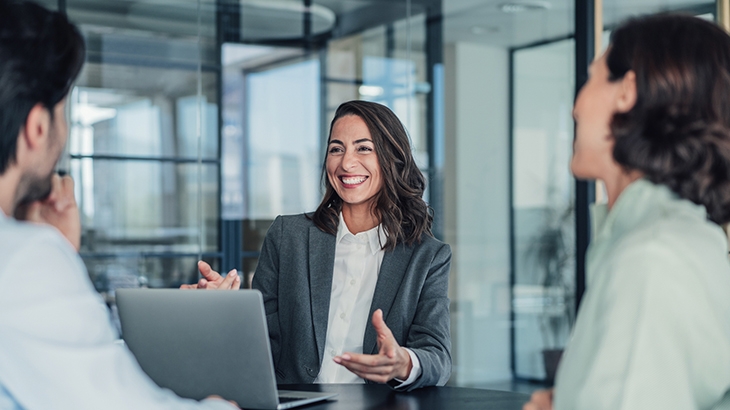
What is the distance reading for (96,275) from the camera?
15.8ft

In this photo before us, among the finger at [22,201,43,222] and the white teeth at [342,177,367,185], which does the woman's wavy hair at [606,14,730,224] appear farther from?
the white teeth at [342,177,367,185]

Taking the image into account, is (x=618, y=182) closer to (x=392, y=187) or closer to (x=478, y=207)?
(x=392, y=187)

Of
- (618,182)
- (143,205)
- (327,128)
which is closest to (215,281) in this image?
(618,182)

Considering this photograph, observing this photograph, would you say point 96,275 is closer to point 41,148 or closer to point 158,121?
point 158,121

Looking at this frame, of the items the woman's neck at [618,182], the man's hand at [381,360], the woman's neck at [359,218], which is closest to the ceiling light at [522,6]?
the woman's neck at [359,218]

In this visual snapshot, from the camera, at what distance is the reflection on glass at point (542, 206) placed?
5.76 m

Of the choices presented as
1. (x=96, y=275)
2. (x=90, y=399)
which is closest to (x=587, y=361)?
(x=90, y=399)

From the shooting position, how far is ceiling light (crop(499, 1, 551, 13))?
19.3 ft

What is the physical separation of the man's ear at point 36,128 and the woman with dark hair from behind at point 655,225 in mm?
894

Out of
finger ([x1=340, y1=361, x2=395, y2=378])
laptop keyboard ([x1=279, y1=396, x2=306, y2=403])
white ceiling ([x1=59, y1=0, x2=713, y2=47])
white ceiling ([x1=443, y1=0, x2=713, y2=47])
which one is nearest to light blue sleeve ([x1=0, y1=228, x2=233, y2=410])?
laptop keyboard ([x1=279, y1=396, x2=306, y2=403])

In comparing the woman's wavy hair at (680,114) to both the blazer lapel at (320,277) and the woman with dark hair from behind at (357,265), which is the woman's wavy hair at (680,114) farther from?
the blazer lapel at (320,277)

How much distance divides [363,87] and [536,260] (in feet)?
6.22

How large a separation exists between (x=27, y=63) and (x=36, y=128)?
10cm

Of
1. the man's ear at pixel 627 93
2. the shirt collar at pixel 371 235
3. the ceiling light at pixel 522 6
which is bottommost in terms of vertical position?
the shirt collar at pixel 371 235
